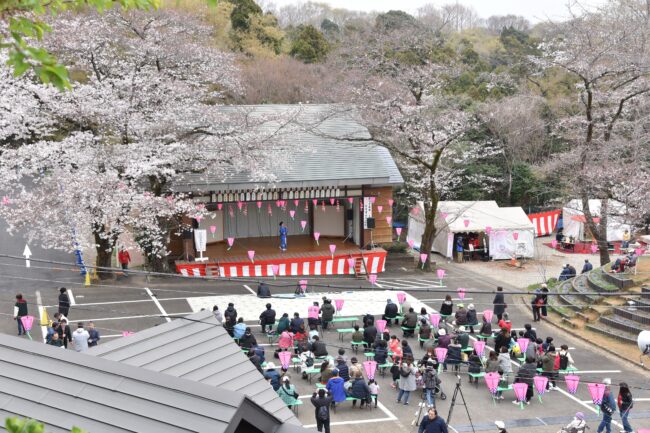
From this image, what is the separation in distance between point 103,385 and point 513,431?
10.5 metres

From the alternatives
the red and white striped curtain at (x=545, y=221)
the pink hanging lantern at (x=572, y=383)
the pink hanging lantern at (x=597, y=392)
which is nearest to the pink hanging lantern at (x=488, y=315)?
the pink hanging lantern at (x=572, y=383)

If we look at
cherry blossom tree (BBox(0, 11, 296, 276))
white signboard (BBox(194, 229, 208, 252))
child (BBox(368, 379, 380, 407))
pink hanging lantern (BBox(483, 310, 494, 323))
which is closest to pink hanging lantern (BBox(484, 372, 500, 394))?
child (BBox(368, 379, 380, 407))

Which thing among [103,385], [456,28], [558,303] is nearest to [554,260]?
[558,303]

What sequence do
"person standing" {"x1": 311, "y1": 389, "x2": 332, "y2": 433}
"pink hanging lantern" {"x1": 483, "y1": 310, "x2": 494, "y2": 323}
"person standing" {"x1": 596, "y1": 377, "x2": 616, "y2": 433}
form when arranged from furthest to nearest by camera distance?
"pink hanging lantern" {"x1": 483, "y1": 310, "x2": 494, "y2": 323}
"person standing" {"x1": 596, "y1": 377, "x2": 616, "y2": 433}
"person standing" {"x1": 311, "y1": 389, "x2": 332, "y2": 433}

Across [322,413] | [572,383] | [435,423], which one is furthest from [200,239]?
[435,423]

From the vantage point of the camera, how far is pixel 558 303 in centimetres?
2398

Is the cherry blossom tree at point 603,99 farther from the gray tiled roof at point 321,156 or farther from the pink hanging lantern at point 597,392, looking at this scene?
the pink hanging lantern at point 597,392

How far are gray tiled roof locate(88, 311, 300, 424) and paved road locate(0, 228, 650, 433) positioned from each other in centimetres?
195

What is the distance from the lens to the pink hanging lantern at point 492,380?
15836mm

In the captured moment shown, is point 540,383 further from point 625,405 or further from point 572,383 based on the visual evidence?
point 625,405

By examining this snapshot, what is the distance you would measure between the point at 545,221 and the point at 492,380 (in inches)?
944

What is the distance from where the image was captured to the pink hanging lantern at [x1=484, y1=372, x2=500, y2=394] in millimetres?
15836

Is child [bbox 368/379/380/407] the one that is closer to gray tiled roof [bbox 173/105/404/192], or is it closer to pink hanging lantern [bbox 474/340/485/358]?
pink hanging lantern [bbox 474/340/485/358]

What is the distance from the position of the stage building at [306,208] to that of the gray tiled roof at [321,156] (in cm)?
4
